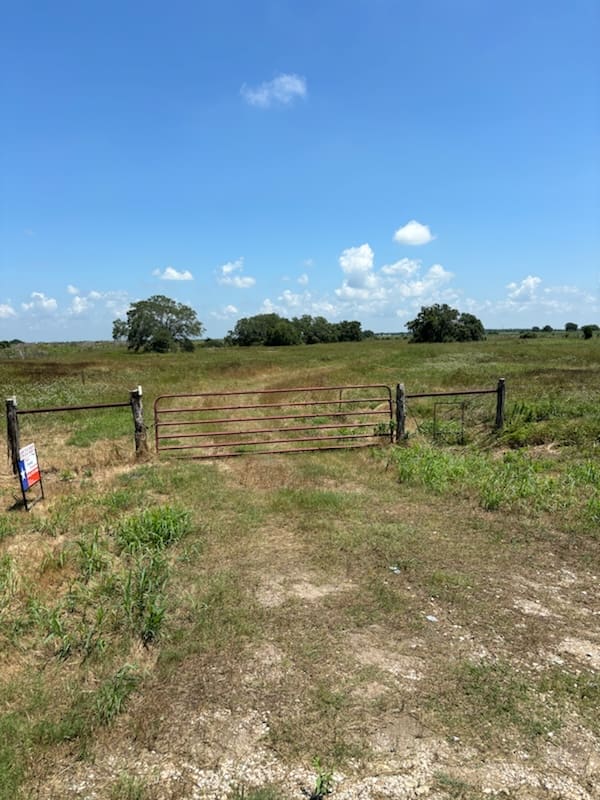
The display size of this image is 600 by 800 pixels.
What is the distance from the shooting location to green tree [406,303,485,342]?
9206 cm

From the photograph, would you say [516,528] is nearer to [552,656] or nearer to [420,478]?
[420,478]

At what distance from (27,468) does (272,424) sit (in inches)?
343

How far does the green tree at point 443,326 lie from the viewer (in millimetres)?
92062

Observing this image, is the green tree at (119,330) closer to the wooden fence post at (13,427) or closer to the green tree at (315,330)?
the green tree at (315,330)

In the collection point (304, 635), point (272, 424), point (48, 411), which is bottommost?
point (272, 424)

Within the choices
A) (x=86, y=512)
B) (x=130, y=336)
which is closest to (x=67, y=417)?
(x=86, y=512)

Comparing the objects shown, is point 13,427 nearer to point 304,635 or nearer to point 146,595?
point 146,595

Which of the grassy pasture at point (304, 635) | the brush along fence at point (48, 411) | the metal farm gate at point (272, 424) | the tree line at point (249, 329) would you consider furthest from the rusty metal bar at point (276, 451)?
the tree line at point (249, 329)

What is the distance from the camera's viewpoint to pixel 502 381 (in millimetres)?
11570

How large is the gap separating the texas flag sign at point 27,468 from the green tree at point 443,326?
89.7 metres

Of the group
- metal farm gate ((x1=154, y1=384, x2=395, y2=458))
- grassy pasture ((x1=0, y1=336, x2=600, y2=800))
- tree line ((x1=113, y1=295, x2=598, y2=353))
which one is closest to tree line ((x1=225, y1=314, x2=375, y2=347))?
tree line ((x1=113, y1=295, x2=598, y2=353))

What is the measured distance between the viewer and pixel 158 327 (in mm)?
82938

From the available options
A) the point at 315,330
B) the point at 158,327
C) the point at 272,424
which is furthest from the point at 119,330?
the point at 272,424

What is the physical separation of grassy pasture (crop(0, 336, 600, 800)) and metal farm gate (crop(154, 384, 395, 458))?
1968 millimetres
